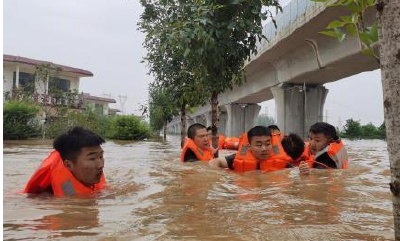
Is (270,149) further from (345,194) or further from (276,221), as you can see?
(276,221)

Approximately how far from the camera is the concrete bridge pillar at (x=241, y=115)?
99.8ft

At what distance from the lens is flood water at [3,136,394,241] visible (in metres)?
2.48

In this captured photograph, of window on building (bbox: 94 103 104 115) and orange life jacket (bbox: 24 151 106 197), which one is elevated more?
window on building (bbox: 94 103 104 115)

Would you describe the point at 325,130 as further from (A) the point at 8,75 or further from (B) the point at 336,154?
(A) the point at 8,75

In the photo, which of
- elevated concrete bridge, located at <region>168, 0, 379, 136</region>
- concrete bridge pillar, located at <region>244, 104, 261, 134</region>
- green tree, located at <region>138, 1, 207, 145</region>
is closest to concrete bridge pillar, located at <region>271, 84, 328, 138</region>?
elevated concrete bridge, located at <region>168, 0, 379, 136</region>

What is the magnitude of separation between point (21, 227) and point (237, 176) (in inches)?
126

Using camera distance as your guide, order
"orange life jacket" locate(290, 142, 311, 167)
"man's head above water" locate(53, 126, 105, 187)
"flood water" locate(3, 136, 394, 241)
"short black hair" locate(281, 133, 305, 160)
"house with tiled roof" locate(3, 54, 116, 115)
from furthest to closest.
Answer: "house with tiled roof" locate(3, 54, 116, 115), "short black hair" locate(281, 133, 305, 160), "orange life jacket" locate(290, 142, 311, 167), "man's head above water" locate(53, 126, 105, 187), "flood water" locate(3, 136, 394, 241)

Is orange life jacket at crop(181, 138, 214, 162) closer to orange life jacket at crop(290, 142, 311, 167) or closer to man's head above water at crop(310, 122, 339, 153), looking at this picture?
orange life jacket at crop(290, 142, 311, 167)

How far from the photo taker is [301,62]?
15.7 meters

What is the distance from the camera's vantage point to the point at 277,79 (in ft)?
61.6

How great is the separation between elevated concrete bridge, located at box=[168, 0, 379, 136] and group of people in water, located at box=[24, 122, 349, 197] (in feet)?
15.6

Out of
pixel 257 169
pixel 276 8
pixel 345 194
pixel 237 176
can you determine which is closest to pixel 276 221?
pixel 345 194

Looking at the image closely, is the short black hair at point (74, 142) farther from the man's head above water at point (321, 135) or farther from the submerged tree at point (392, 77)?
the man's head above water at point (321, 135)

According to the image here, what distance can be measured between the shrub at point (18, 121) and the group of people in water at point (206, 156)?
53.2 feet
